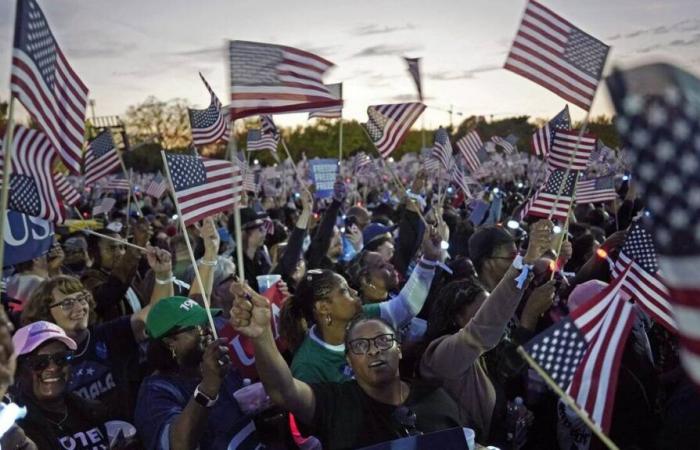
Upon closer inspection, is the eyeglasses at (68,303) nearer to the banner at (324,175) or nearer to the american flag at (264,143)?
the banner at (324,175)

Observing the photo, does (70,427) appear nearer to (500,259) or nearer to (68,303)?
(68,303)

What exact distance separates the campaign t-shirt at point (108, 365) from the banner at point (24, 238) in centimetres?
180

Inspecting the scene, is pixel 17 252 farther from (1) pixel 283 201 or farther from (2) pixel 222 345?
(1) pixel 283 201

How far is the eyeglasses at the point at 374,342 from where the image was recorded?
365 cm

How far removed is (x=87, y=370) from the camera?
15.8 ft

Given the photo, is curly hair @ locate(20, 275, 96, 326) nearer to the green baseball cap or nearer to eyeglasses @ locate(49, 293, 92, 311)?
eyeglasses @ locate(49, 293, 92, 311)

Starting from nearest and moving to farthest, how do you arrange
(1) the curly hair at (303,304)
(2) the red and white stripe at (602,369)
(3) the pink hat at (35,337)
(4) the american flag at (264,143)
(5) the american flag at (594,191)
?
(2) the red and white stripe at (602,369) → (3) the pink hat at (35,337) → (1) the curly hair at (303,304) → (5) the american flag at (594,191) → (4) the american flag at (264,143)

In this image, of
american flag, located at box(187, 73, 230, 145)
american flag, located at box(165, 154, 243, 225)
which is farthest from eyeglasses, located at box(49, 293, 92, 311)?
american flag, located at box(187, 73, 230, 145)

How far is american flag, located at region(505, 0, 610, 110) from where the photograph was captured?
5660 millimetres

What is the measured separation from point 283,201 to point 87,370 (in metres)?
16.1

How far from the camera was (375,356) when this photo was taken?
11.9 feet

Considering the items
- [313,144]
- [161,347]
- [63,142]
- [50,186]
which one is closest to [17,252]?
[50,186]

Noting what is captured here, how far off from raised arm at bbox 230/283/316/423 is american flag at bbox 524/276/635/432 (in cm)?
113

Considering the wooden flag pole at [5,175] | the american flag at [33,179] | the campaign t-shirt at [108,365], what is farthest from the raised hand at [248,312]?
the american flag at [33,179]
